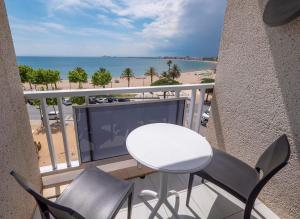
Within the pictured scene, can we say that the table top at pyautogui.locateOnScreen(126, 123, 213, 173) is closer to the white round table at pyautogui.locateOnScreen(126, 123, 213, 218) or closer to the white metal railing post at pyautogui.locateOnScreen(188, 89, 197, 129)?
the white round table at pyautogui.locateOnScreen(126, 123, 213, 218)

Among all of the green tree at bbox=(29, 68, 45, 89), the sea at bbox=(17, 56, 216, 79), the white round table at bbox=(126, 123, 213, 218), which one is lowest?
the green tree at bbox=(29, 68, 45, 89)

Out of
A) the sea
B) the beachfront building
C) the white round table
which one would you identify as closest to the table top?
the white round table

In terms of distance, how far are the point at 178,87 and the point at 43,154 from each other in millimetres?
13152

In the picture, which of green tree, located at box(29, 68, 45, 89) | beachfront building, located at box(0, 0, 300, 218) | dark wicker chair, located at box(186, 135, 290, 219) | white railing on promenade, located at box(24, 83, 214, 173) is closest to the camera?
dark wicker chair, located at box(186, 135, 290, 219)

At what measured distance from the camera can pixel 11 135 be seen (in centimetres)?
118

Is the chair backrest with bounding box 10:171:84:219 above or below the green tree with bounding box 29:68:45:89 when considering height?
above

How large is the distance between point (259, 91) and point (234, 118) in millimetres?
435

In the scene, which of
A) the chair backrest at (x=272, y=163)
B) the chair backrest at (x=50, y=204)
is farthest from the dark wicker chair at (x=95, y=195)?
the chair backrest at (x=272, y=163)

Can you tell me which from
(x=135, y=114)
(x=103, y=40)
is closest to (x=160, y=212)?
(x=135, y=114)

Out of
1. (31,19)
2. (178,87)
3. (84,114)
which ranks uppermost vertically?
(31,19)

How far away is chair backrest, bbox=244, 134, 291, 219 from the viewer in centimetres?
94

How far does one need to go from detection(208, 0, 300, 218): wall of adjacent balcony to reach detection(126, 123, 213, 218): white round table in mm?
704

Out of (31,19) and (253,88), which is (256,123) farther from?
(31,19)

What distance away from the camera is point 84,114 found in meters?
1.68
